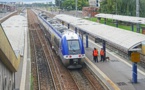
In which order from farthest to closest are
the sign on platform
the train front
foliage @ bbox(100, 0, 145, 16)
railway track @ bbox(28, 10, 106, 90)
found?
foliage @ bbox(100, 0, 145, 16) < the train front < railway track @ bbox(28, 10, 106, 90) < the sign on platform

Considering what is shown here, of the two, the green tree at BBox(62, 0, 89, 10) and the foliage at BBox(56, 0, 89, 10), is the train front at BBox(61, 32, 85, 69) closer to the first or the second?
the foliage at BBox(56, 0, 89, 10)

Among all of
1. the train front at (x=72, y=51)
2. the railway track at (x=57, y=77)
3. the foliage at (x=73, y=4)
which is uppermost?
the foliage at (x=73, y=4)

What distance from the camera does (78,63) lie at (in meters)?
17.9

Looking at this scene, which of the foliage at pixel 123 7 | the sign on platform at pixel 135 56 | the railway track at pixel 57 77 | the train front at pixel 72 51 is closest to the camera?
the sign on platform at pixel 135 56

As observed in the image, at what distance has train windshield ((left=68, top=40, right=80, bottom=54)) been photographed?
17531 mm

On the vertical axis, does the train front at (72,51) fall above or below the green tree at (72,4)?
below

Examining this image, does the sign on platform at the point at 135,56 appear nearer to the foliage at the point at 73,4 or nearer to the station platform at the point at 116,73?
the station platform at the point at 116,73

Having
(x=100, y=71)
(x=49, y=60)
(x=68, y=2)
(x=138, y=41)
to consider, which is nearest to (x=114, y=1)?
(x=49, y=60)

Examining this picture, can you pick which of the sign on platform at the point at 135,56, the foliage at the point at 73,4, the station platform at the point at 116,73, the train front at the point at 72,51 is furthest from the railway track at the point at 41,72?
the foliage at the point at 73,4

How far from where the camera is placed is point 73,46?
17.8 meters

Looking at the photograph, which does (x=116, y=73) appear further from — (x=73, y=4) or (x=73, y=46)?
(x=73, y=4)

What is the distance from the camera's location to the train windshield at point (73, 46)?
57.5 feet

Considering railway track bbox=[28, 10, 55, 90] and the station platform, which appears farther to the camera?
→ railway track bbox=[28, 10, 55, 90]

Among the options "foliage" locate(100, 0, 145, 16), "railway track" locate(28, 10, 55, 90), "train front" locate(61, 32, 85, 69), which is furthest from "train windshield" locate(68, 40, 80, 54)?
"foliage" locate(100, 0, 145, 16)
